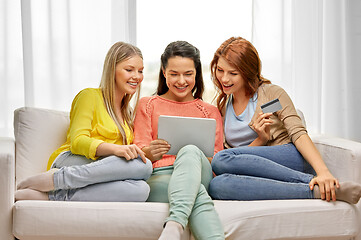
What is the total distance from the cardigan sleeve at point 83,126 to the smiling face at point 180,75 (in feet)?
1.26

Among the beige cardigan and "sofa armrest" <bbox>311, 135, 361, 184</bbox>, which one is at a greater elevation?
Answer: the beige cardigan

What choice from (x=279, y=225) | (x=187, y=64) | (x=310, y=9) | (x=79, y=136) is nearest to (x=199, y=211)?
(x=279, y=225)

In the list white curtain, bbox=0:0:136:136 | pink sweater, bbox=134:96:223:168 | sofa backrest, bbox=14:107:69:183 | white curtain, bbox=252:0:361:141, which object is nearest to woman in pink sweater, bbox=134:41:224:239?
pink sweater, bbox=134:96:223:168

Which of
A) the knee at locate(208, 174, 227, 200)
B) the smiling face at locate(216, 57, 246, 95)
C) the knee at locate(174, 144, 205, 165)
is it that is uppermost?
the smiling face at locate(216, 57, 246, 95)

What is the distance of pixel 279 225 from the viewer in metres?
1.81

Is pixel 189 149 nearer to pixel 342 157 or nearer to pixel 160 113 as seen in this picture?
pixel 160 113

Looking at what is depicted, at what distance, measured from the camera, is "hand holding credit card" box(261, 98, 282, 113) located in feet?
7.13

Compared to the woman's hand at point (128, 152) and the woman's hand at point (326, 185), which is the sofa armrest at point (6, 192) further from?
the woman's hand at point (326, 185)

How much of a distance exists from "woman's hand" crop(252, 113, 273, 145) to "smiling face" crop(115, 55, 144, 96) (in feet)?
1.93

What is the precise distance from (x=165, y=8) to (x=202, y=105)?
35.6 inches

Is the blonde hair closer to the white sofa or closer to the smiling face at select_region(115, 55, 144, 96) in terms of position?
the smiling face at select_region(115, 55, 144, 96)

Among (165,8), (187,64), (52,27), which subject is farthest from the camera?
(165,8)

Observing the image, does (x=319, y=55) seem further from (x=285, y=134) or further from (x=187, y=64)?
(x=187, y=64)

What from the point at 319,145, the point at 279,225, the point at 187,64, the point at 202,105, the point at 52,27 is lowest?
the point at 279,225
